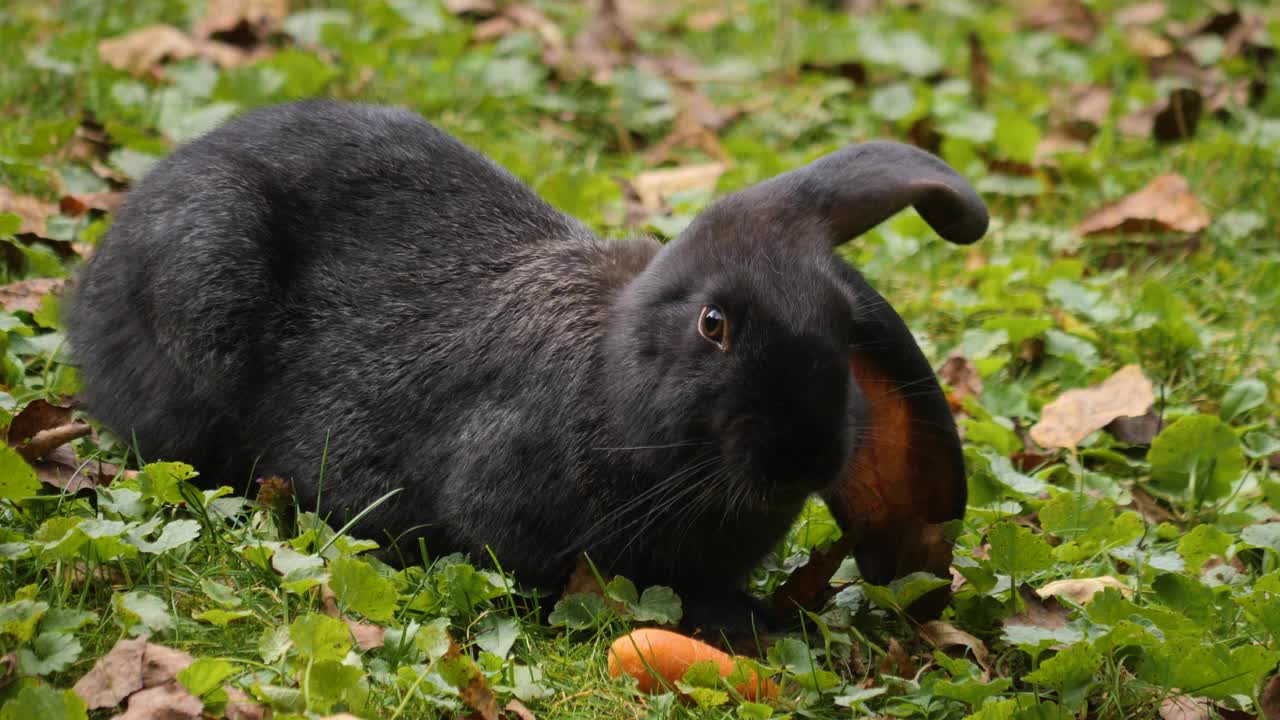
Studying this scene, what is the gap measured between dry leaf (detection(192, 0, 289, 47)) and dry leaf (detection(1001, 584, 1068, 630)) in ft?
16.9

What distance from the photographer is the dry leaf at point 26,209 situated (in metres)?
5.21

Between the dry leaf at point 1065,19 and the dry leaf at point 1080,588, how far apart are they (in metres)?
5.66

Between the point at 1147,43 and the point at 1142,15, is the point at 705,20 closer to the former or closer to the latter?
the point at 1147,43

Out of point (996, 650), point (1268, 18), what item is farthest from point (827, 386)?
point (1268, 18)

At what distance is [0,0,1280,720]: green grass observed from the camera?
3244 mm

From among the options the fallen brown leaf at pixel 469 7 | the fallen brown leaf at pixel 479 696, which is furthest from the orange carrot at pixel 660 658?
the fallen brown leaf at pixel 469 7

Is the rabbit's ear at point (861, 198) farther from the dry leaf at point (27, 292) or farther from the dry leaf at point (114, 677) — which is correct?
the dry leaf at point (27, 292)

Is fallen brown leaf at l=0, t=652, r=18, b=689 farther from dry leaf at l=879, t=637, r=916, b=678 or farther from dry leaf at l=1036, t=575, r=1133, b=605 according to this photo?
dry leaf at l=1036, t=575, r=1133, b=605

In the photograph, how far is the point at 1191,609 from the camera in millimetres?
3594

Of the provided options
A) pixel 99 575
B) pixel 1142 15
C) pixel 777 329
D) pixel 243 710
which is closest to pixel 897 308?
pixel 777 329

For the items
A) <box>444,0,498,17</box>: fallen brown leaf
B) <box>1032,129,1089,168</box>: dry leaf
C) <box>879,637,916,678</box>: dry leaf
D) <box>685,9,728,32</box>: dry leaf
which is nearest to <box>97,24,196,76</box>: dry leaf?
<box>444,0,498,17</box>: fallen brown leaf

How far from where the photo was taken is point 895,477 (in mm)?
3881

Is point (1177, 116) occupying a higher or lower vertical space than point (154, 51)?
higher

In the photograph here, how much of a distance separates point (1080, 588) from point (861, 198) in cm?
114
